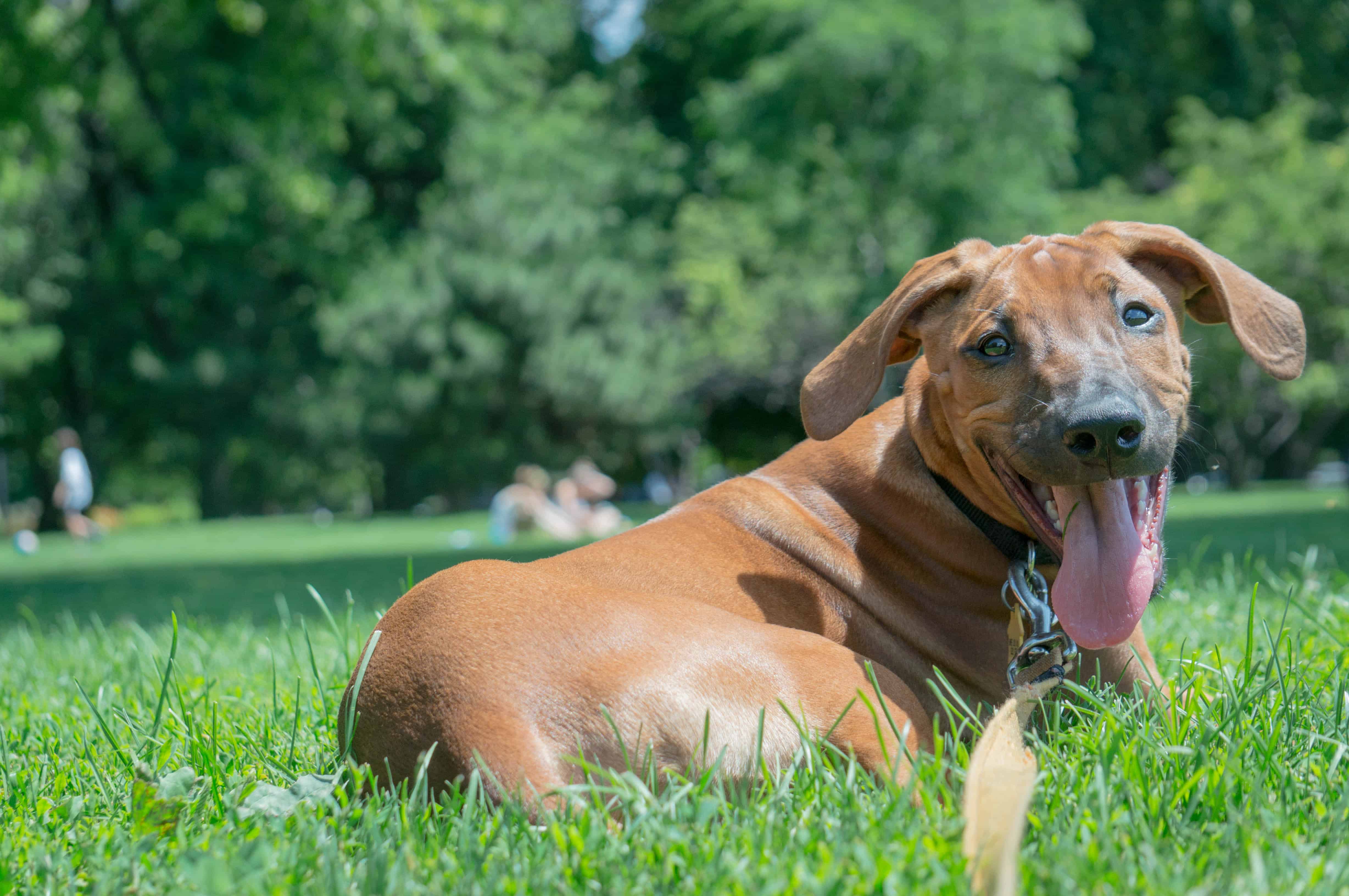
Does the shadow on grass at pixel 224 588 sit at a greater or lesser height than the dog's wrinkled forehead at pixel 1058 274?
lesser

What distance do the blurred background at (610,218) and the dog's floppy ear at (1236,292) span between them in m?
11.4

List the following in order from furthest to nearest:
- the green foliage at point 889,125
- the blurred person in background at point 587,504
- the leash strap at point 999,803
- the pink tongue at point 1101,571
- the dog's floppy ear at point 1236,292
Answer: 1. the green foliage at point 889,125
2. the blurred person in background at point 587,504
3. the dog's floppy ear at point 1236,292
4. the pink tongue at point 1101,571
5. the leash strap at point 999,803

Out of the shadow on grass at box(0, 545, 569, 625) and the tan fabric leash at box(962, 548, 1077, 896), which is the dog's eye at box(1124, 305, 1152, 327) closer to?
the tan fabric leash at box(962, 548, 1077, 896)

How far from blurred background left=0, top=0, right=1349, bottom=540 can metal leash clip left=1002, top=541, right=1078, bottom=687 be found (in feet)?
38.2

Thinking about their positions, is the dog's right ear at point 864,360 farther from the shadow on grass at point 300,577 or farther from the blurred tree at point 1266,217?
the blurred tree at point 1266,217

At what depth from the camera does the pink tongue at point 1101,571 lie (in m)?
2.76

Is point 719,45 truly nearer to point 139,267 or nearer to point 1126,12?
point 1126,12

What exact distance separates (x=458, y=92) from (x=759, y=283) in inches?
376

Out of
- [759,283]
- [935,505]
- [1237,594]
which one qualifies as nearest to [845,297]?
[759,283]

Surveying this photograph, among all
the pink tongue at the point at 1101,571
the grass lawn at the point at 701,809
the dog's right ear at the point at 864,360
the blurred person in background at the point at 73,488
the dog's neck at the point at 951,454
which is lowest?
the blurred person in background at the point at 73,488

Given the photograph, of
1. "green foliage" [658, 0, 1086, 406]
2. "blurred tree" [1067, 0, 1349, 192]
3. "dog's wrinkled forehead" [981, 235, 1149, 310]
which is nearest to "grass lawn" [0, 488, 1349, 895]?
"dog's wrinkled forehead" [981, 235, 1149, 310]

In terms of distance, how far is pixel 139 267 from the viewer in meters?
27.5

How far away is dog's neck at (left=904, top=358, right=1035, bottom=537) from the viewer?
3.04 meters

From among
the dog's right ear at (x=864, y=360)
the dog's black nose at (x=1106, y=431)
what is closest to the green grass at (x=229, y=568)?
the dog's right ear at (x=864, y=360)
